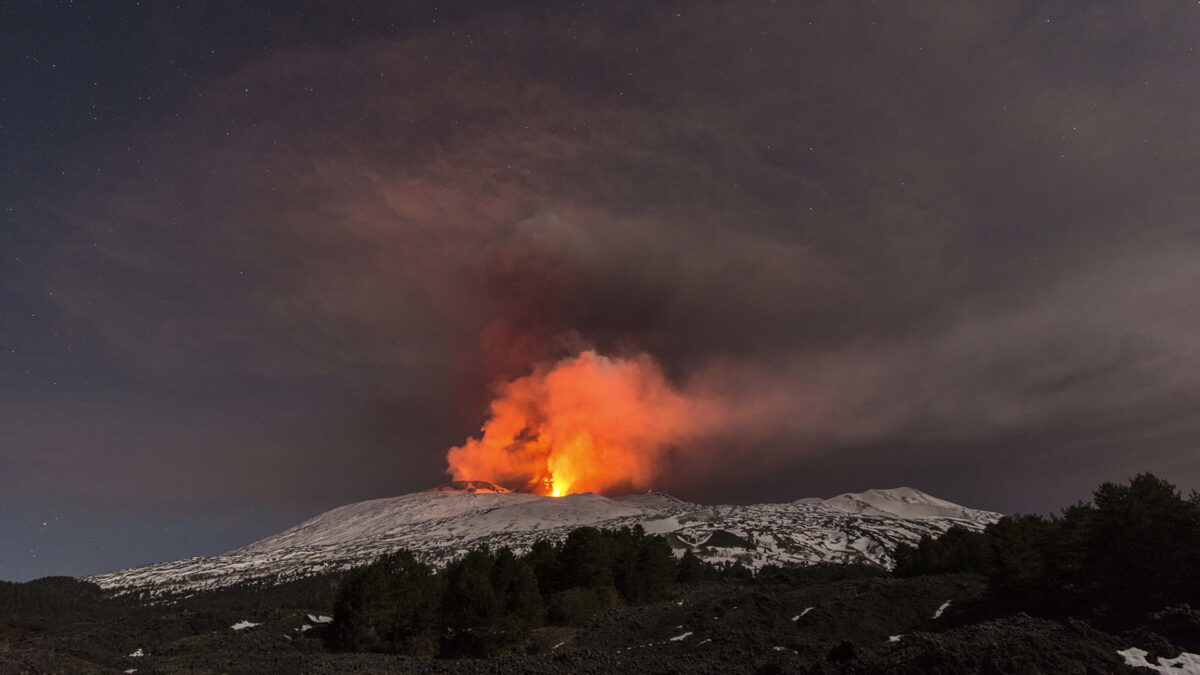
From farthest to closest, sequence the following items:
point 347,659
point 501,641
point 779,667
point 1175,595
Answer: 1. point 501,641
2. point 347,659
3. point 1175,595
4. point 779,667

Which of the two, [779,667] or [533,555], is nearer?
[779,667]

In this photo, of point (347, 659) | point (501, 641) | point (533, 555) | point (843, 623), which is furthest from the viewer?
point (533, 555)

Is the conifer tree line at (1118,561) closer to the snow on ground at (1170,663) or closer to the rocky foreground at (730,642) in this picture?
the rocky foreground at (730,642)

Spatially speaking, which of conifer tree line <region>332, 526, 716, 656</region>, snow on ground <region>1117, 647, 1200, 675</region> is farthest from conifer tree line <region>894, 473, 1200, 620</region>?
conifer tree line <region>332, 526, 716, 656</region>

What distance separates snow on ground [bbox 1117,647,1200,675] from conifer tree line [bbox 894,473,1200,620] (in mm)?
16259

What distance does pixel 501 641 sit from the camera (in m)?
53.3

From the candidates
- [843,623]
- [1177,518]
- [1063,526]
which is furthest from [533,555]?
[1177,518]

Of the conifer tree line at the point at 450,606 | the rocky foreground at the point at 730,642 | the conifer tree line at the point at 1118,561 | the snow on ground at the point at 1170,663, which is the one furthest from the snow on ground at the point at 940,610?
the conifer tree line at the point at 450,606

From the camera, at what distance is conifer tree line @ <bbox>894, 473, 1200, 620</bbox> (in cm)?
3694

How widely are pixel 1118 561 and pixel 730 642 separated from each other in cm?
2807

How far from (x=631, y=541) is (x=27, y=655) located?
68.2 m

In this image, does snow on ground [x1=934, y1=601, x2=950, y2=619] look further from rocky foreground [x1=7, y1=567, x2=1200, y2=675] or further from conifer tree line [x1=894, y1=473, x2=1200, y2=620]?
conifer tree line [x1=894, y1=473, x2=1200, y2=620]

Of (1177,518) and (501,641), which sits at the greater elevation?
(1177,518)

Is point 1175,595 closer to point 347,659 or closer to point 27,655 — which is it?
point 347,659
